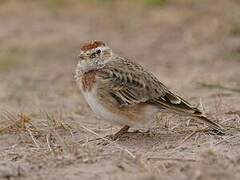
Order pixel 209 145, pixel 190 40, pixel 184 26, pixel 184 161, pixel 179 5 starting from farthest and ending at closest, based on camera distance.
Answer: pixel 179 5
pixel 184 26
pixel 190 40
pixel 209 145
pixel 184 161

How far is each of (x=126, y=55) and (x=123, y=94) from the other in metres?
6.11

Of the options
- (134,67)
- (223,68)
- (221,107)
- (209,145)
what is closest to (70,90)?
(223,68)

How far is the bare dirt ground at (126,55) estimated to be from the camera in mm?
5875

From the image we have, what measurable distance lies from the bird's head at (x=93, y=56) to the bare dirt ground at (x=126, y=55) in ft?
1.85

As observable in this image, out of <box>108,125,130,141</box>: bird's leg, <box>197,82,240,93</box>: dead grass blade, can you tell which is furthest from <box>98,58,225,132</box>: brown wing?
<box>197,82,240,93</box>: dead grass blade

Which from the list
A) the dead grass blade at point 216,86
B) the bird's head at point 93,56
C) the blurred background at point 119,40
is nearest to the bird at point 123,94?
the bird's head at point 93,56

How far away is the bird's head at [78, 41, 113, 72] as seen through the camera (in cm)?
693

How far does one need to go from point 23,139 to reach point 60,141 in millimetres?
548

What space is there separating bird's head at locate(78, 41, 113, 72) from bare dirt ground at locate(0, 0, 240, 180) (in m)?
0.56

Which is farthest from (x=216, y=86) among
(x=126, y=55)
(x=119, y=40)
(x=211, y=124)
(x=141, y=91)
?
(x=119, y=40)

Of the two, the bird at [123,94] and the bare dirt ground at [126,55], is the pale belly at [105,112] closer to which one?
the bird at [123,94]

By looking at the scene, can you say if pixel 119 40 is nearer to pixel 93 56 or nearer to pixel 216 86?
pixel 216 86

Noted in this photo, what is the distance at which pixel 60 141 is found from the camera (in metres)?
6.73

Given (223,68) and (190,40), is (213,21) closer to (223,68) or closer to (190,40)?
(190,40)
